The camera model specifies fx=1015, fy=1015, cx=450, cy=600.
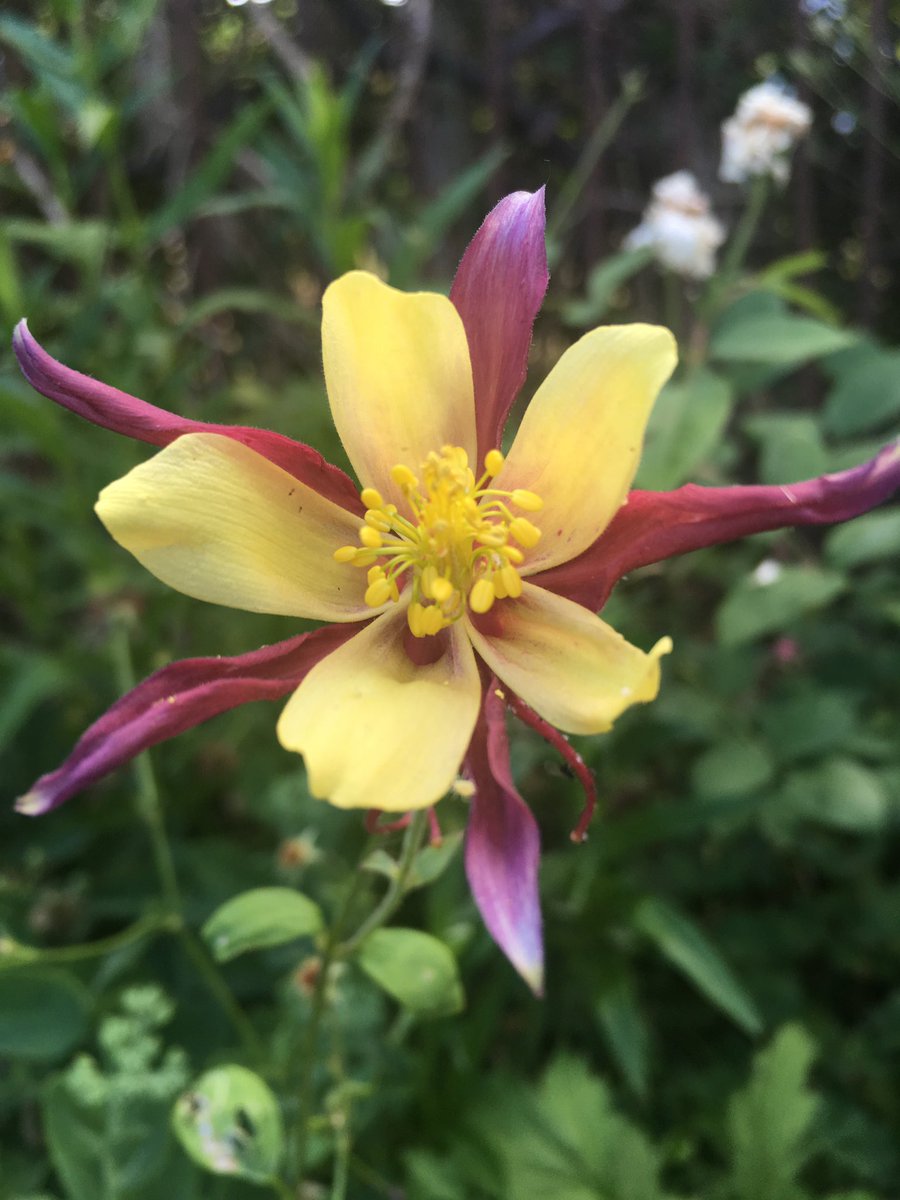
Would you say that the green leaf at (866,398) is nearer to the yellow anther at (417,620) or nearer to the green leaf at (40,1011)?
the yellow anther at (417,620)

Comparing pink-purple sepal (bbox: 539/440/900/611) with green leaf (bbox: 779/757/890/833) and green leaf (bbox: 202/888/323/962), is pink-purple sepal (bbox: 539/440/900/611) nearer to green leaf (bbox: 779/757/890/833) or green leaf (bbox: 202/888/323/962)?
green leaf (bbox: 202/888/323/962)

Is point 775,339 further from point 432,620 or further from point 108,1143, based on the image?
point 108,1143

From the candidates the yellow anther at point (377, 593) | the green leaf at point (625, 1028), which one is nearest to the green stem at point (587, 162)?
the yellow anther at point (377, 593)

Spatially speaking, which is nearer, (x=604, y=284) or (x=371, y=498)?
(x=371, y=498)

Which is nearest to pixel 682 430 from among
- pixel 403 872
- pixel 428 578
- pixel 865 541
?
pixel 865 541

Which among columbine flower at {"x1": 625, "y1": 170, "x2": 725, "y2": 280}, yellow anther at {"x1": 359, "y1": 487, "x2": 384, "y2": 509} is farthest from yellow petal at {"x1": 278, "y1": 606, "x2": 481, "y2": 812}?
columbine flower at {"x1": 625, "y1": 170, "x2": 725, "y2": 280}
